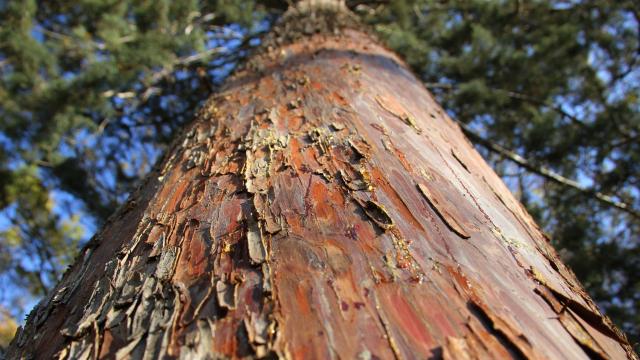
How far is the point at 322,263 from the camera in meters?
0.99

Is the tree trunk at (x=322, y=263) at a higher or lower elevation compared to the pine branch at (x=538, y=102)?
higher

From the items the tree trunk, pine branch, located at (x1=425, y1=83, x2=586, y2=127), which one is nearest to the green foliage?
pine branch, located at (x1=425, y1=83, x2=586, y2=127)

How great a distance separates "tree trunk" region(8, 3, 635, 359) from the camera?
0.85 meters

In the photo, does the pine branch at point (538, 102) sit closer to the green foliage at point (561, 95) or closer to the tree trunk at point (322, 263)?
the green foliage at point (561, 95)

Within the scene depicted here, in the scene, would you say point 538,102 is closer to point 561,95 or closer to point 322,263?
point 561,95

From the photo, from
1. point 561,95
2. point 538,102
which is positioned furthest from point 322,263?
point 561,95

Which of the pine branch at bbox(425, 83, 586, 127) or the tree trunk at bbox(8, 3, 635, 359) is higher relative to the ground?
the tree trunk at bbox(8, 3, 635, 359)

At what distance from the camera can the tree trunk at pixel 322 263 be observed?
0.85 m

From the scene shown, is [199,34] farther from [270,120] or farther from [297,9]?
[270,120]

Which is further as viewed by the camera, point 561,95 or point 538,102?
point 561,95

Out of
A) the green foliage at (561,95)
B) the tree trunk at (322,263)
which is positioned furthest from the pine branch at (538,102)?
the tree trunk at (322,263)

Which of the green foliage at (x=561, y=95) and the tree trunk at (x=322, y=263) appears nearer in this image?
the tree trunk at (x=322, y=263)

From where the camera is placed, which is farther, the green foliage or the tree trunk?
the green foliage

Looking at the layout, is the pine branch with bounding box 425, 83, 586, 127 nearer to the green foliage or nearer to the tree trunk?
the green foliage
